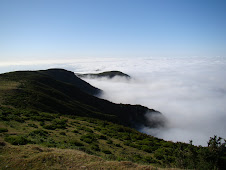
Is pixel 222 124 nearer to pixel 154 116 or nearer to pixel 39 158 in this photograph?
pixel 154 116

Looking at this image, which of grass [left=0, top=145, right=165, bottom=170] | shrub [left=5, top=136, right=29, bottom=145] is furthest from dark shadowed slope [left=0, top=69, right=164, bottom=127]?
grass [left=0, top=145, right=165, bottom=170]

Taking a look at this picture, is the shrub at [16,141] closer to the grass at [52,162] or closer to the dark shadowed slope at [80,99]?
the grass at [52,162]

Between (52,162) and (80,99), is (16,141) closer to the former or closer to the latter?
(52,162)

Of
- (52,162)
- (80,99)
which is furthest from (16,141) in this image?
(80,99)

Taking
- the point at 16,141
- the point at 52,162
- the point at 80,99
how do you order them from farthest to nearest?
the point at 80,99, the point at 16,141, the point at 52,162

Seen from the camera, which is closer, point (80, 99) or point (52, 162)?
point (52, 162)

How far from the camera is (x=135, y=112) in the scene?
7894cm

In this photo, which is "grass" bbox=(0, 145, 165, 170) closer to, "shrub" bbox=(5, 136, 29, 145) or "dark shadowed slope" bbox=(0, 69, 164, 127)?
"shrub" bbox=(5, 136, 29, 145)

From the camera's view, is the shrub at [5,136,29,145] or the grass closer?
the grass

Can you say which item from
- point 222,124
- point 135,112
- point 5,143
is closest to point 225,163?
point 5,143

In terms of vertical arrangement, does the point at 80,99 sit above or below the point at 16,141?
below

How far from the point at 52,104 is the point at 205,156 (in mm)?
31451

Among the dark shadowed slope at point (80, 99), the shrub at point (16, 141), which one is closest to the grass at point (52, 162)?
the shrub at point (16, 141)

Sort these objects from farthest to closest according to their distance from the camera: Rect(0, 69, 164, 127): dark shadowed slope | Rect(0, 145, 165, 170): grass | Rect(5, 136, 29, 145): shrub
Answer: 1. Rect(0, 69, 164, 127): dark shadowed slope
2. Rect(5, 136, 29, 145): shrub
3. Rect(0, 145, 165, 170): grass
